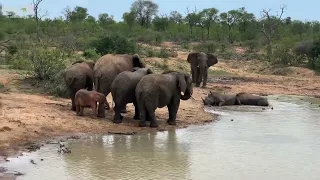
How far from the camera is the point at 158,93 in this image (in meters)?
11.7

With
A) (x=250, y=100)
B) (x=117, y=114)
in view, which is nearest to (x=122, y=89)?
(x=117, y=114)

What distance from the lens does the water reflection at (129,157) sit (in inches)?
317

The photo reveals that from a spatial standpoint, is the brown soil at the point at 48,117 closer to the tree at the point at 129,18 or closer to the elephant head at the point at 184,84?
the elephant head at the point at 184,84

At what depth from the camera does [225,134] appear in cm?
1155

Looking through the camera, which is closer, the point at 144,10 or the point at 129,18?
the point at 129,18

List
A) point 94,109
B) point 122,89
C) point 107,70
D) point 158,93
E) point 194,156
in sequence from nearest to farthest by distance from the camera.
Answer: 1. point 194,156
2. point 158,93
3. point 122,89
4. point 94,109
5. point 107,70

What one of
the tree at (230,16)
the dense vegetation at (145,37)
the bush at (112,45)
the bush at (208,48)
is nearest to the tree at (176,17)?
the dense vegetation at (145,37)

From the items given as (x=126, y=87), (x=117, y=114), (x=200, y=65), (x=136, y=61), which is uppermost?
(x=136, y=61)

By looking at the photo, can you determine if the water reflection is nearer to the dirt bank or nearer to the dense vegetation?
the dirt bank

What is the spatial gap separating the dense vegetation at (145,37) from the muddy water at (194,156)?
595 centimetres

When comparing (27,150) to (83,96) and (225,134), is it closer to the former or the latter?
(83,96)

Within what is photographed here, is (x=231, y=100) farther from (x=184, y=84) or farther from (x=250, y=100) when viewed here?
(x=184, y=84)

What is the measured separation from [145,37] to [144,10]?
92.3ft

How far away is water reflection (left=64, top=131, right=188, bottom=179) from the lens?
805cm
